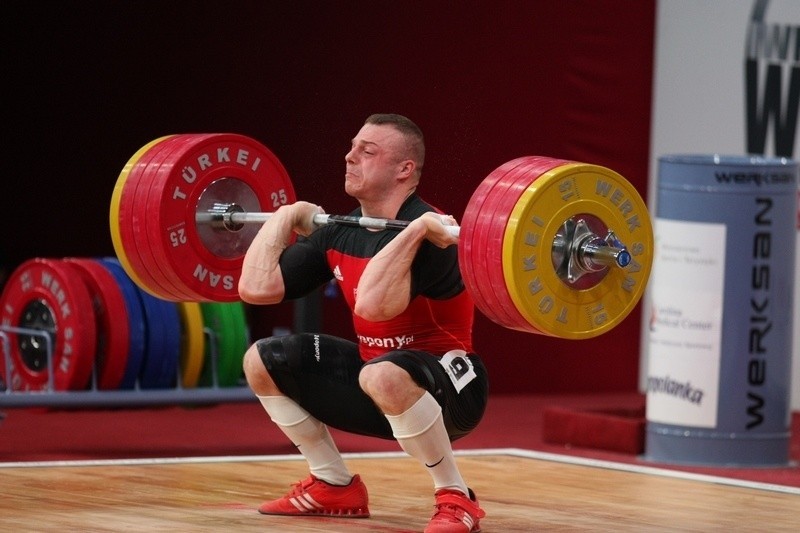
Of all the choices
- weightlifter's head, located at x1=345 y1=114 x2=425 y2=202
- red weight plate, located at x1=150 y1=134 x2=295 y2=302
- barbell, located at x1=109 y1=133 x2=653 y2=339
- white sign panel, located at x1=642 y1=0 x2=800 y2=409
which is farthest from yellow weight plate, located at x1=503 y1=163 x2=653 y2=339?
white sign panel, located at x1=642 y1=0 x2=800 y2=409

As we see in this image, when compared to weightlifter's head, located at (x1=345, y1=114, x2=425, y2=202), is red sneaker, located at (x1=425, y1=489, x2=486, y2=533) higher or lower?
lower

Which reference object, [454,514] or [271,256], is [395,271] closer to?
[271,256]

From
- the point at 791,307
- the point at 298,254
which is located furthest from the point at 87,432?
the point at 791,307

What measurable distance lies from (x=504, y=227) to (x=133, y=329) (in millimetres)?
2426

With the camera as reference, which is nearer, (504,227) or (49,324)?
(504,227)

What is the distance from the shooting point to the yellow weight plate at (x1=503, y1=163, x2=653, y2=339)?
12.1ft

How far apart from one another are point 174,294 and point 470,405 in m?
0.96

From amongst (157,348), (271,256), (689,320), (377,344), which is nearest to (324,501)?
(377,344)

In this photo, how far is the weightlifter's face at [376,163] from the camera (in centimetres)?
405

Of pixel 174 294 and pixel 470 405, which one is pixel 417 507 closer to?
pixel 470 405

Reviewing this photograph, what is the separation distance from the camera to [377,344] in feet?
13.4

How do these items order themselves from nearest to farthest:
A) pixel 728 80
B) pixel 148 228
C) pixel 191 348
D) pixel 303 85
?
pixel 148 228 < pixel 303 85 < pixel 191 348 < pixel 728 80

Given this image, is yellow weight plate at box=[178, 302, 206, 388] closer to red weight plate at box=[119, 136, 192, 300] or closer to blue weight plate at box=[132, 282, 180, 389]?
blue weight plate at box=[132, 282, 180, 389]

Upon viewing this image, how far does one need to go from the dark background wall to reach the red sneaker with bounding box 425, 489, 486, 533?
177 centimetres
